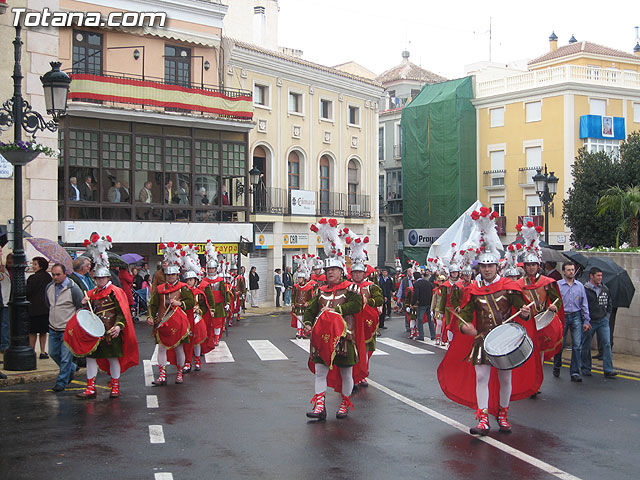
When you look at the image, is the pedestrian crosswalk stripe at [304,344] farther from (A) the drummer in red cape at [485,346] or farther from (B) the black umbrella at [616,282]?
(A) the drummer in red cape at [485,346]

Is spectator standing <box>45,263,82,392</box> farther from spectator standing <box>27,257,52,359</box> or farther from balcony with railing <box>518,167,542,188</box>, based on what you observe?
balcony with railing <box>518,167,542,188</box>

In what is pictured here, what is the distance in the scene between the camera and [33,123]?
43.3 ft

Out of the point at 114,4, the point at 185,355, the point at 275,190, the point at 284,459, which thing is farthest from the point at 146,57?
the point at 284,459

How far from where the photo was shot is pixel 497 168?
5016cm

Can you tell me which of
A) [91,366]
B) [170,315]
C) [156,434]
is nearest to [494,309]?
[156,434]

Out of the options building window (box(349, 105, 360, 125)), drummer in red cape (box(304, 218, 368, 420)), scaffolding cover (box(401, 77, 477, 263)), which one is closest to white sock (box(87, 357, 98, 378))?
drummer in red cape (box(304, 218, 368, 420))

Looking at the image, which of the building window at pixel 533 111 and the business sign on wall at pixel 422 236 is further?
the business sign on wall at pixel 422 236

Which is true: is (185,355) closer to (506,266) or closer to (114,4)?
(506,266)

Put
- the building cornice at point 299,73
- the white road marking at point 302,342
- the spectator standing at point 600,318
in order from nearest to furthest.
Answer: the spectator standing at point 600,318 < the white road marking at point 302,342 < the building cornice at point 299,73

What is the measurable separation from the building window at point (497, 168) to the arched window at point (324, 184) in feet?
43.4

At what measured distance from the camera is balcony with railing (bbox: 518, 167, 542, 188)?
157 feet

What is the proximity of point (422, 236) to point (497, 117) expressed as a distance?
8.88 meters

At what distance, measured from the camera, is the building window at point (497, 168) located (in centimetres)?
4978

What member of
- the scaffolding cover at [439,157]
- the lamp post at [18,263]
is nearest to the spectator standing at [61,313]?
the lamp post at [18,263]
